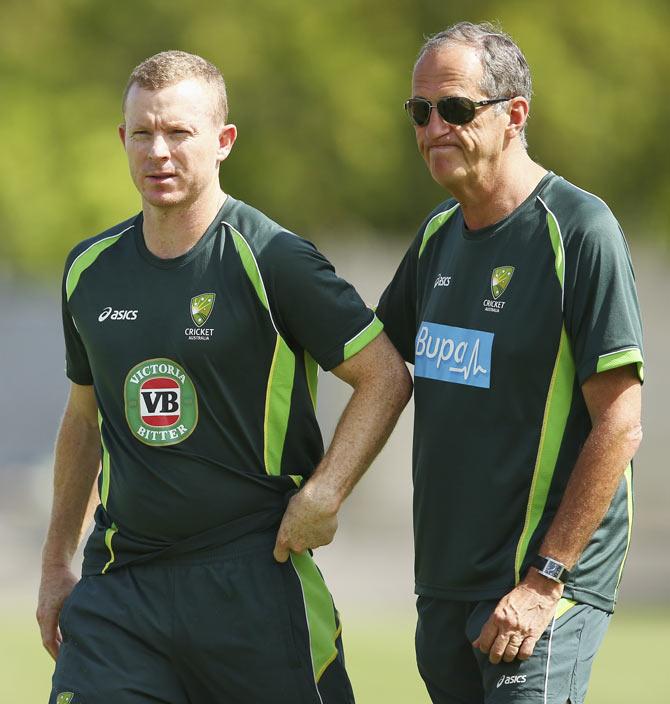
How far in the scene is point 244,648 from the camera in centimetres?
494

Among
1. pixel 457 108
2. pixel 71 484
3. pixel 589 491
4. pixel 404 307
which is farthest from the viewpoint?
pixel 71 484

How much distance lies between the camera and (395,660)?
10695 millimetres

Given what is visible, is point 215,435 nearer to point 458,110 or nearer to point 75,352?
point 75,352

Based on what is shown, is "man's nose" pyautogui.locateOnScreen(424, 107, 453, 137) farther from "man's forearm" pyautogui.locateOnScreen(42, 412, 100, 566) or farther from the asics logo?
"man's forearm" pyautogui.locateOnScreen(42, 412, 100, 566)

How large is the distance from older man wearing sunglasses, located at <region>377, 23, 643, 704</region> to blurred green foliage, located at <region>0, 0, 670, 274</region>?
7509 millimetres

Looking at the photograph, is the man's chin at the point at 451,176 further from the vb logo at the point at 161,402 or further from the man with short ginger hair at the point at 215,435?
the vb logo at the point at 161,402

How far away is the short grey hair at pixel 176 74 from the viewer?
4.95 meters

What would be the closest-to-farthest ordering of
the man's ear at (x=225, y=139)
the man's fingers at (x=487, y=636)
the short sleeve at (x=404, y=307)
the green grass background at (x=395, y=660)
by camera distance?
1. the man's fingers at (x=487, y=636)
2. the man's ear at (x=225, y=139)
3. the short sleeve at (x=404, y=307)
4. the green grass background at (x=395, y=660)

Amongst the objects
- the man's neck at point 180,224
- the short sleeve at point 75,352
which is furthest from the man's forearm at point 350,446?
the short sleeve at point 75,352

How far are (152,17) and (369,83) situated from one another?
1.80m

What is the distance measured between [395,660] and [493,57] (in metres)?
6.53

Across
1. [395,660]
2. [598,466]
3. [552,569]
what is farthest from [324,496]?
[395,660]

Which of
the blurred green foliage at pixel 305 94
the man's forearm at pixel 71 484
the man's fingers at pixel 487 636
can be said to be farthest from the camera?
the blurred green foliage at pixel 305 94

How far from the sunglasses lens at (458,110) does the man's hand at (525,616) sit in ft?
4.41
